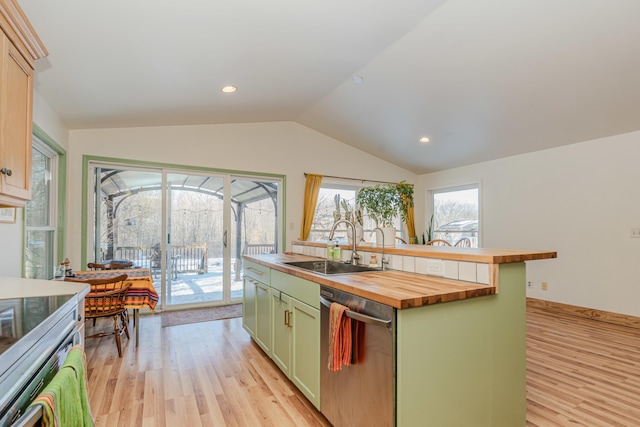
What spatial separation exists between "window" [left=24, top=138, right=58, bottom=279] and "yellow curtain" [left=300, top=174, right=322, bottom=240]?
10.7 ft

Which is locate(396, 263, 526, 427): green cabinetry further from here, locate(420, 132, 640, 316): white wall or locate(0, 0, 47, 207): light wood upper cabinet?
locate(420, 132, 640, 316): white wall

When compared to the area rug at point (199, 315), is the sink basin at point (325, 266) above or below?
above

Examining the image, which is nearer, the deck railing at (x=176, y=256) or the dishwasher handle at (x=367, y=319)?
the dishwasher handle at (x=367, y=319)

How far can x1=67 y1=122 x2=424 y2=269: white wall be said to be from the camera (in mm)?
3893

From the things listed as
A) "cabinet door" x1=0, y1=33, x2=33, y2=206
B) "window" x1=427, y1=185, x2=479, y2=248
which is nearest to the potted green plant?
"cabinet door" x1=0, y1=33, x2=33, y2=206

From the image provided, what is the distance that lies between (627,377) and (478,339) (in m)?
1.92

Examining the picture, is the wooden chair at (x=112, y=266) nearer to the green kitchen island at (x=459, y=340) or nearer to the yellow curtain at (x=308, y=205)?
the yellow curtain at (x=308, y=205)

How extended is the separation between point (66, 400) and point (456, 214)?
603 centimetres

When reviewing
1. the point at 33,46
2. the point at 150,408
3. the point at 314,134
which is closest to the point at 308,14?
the point at 33,46

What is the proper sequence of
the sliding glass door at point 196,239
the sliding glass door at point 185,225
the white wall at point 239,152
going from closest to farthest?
the white wall at point 239,152 → the sliding glass door at point 185,225 → the sliding glass door at point 196,239

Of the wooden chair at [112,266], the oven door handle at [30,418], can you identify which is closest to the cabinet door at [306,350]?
the oven door handle at [30,418]

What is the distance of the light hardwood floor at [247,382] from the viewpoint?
6.50 feet

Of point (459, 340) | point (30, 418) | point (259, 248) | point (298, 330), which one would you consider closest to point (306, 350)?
point (298, 330)

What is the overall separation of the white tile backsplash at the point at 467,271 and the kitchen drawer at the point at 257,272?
1.53 m
